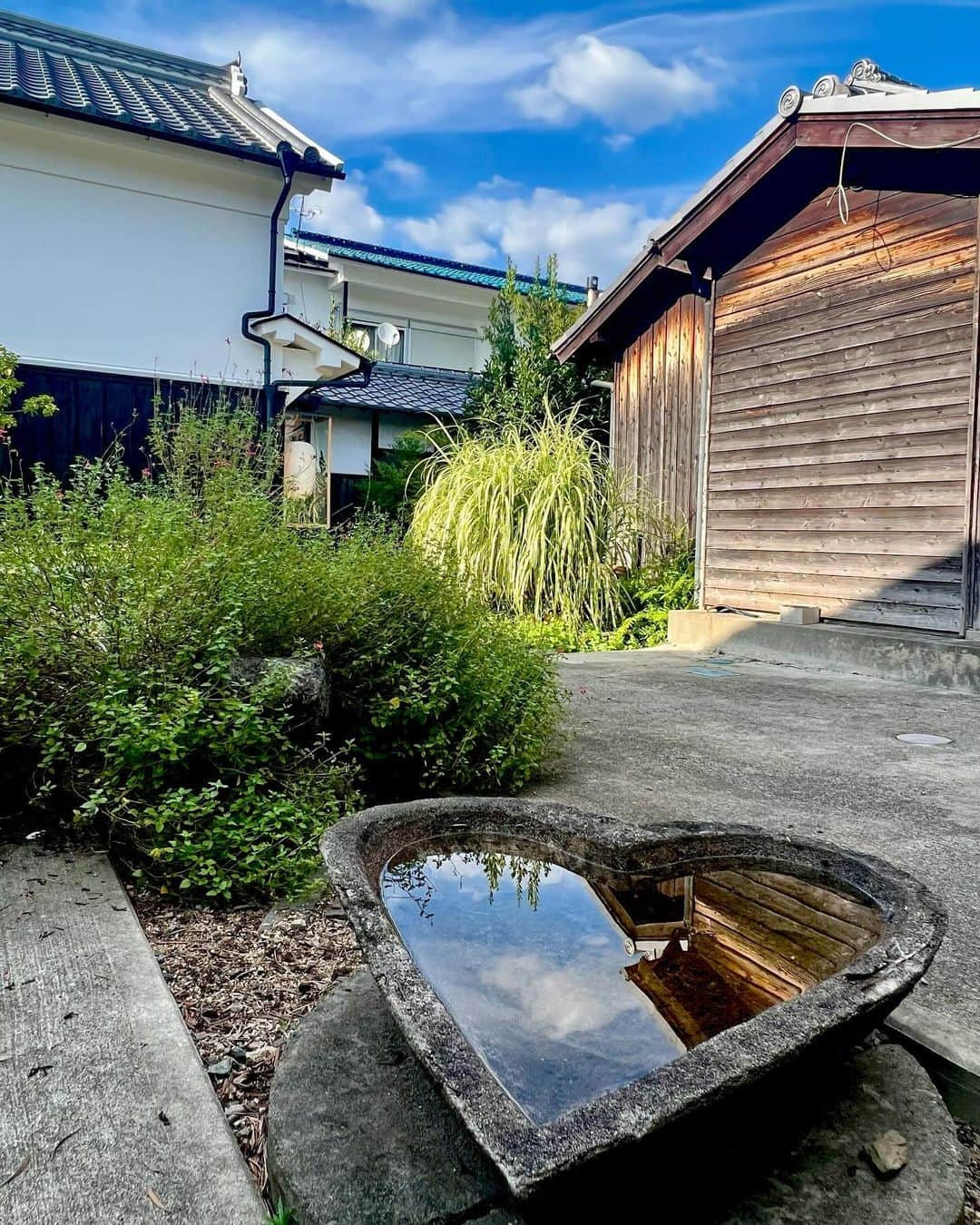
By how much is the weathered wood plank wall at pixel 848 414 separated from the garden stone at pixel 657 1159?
439cm

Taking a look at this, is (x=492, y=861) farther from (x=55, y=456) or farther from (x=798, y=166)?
(x=55, y=456)

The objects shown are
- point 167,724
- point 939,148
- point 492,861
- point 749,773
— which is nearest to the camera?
point 492,861

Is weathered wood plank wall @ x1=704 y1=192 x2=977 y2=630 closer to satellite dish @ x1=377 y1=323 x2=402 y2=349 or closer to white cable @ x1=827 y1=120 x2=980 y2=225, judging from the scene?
white cable @ x1=827 y1=120 x2=980 y2=225

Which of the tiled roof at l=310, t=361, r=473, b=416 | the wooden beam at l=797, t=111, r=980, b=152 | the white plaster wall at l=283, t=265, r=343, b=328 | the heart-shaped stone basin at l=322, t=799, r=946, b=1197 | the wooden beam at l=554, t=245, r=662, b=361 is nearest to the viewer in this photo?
the heart-shaped stone basin at l=322, t=799, r=946, b=1197

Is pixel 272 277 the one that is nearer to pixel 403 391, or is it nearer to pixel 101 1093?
pixel 403 391

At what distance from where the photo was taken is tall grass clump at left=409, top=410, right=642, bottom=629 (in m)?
6.64

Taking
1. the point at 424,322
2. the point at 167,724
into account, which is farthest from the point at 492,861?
the point at 424,322

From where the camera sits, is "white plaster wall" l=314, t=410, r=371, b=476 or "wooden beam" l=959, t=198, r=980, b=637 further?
"white plaster wall" l=314, t=410, r=371, b=476

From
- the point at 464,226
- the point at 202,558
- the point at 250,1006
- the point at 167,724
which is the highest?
the point at 464,226

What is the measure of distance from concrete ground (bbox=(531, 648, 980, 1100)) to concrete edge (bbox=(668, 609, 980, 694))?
193 mm

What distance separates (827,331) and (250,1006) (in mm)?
5526

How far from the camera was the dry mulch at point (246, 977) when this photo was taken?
1.21m

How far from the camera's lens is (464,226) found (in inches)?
747

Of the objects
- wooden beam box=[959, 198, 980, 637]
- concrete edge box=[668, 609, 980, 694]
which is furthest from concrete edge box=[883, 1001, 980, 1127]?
wooden beam box=[959, 198, 980, 637]
